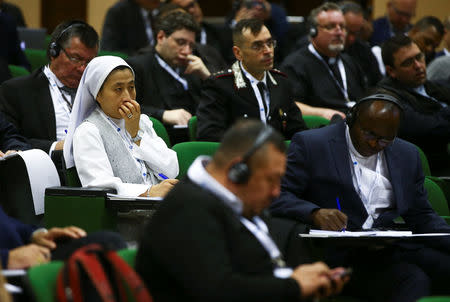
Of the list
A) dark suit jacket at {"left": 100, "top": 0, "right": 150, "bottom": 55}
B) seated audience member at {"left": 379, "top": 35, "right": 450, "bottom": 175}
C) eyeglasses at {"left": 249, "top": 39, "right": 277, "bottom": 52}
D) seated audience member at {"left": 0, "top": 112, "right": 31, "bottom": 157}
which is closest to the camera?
seated audience member at {"left": 0, "top": 112, "right": 31, "bottom": 157}

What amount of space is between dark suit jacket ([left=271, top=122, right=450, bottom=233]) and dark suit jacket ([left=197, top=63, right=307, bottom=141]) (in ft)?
4.04

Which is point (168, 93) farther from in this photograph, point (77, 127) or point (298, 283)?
point (298, 283)

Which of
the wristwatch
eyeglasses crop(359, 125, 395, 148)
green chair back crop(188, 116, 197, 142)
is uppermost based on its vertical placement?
eyeglasses crop(359, 125, 395, 148)

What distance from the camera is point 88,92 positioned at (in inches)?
145

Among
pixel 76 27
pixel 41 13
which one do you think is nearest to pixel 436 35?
pixel 76 27

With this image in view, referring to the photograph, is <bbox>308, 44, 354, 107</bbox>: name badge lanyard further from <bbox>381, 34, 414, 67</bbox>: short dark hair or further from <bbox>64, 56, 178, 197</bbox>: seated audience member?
<bbox>64, 56, 178, 197</bbox>: seated audience member

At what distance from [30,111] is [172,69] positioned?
1.40 meters

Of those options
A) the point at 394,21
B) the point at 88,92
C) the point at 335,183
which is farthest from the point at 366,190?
the point at 394,21

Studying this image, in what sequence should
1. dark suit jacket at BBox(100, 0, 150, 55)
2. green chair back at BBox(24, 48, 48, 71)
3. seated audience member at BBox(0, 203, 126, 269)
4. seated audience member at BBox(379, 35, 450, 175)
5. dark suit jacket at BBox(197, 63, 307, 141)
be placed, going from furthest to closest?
1. dark suit jacket at BBox(100, 0, 150, 55)
2. green chair back at BBox(24, 48, 48, 71)
3. seated audience member at BBox(379, 35, 450, 175)
4. dark suit jacket at BBox(197, 63, 307, 141)
5. seated audience member at BBox(0, 203, 126, 269)

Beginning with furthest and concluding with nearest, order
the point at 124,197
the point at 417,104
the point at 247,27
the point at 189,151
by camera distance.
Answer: the point at 417,104
the point at 247,27
the point at 189,151
the point at 124,197

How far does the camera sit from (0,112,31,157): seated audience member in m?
4.18

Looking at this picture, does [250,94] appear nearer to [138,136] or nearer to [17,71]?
[138,136]

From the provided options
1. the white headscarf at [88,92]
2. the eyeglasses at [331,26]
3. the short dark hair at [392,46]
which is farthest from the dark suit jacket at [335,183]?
the eyeglasses at [331,26]

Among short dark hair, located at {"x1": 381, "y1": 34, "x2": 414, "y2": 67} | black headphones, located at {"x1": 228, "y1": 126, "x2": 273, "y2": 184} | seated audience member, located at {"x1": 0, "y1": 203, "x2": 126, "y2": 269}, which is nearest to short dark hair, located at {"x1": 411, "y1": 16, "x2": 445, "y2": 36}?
short dark hair, located at {"x1": 381, "y1": 34, "x2": 414, "y2": 67}
